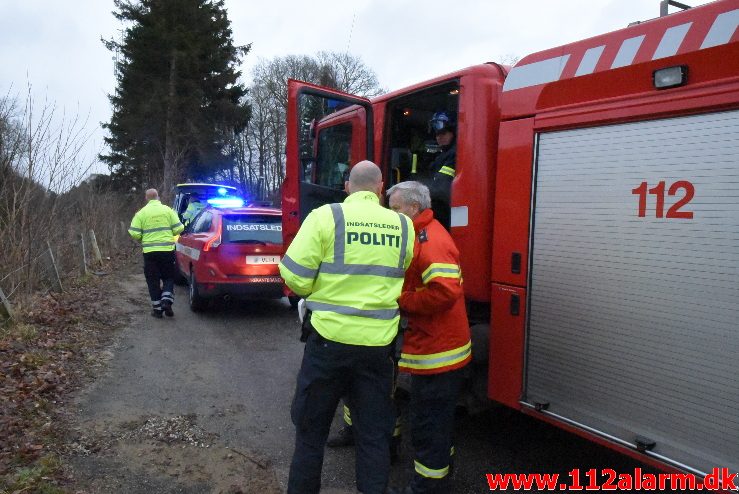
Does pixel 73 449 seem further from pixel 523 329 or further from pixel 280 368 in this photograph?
pixel 523 329

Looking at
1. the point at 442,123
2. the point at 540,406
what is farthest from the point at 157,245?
the point at 540,406

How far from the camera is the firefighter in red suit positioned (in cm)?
314

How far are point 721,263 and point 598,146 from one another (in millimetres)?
848

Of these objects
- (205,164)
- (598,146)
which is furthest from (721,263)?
(205,164)

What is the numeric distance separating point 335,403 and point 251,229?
5577 millimetres

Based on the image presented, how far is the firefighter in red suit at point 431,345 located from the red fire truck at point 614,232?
365 millimetres

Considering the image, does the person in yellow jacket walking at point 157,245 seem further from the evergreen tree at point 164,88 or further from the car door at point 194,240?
the evergreen tree at point 164,88

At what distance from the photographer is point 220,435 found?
4.20 metres

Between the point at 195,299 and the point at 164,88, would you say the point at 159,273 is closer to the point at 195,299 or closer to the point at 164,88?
the point at 195,299

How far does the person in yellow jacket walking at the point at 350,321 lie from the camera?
9.02 feet

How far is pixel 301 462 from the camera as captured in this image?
283 centimetres

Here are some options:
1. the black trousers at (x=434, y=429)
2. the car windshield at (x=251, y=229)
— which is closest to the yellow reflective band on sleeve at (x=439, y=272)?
the black trousers at (x=434, y=429)

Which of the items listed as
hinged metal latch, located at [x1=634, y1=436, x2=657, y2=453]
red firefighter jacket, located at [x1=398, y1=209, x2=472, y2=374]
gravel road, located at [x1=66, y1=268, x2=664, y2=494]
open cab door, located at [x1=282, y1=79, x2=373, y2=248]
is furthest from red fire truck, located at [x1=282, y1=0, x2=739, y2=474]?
open cab door, located at [x1=282, y1=79, x2=373, y2=248]

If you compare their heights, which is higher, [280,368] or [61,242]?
[61,242]
